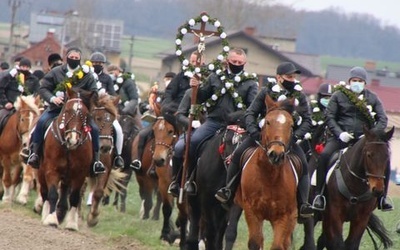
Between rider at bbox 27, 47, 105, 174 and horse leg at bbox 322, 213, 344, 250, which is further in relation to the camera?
rider at bbox 27, 47, 105, 174

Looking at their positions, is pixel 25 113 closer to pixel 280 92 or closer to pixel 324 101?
pixel 324 101

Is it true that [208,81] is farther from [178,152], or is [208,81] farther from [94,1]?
[94,1]

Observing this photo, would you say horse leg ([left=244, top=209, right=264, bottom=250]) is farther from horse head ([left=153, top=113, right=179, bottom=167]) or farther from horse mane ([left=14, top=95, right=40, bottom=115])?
horse mane ([left=14, top=95, right=40, bottom=115])

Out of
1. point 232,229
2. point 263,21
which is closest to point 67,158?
point 232,229

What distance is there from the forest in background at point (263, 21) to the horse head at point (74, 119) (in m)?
78.0

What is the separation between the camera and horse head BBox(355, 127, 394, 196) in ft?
52.3

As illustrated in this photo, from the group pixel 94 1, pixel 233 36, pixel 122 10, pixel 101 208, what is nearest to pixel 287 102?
pixel 101 208

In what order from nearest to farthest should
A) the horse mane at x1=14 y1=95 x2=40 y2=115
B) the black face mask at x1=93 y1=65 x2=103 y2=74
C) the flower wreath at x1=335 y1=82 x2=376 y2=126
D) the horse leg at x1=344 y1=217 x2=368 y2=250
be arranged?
the horse leg at x1=344 y1=217 x2=368 y2=250
the flower wreath at x1=335 y1=82 x2=376 y2=126
the black face mask at x1=93 y1=65 x2=103 y2=74
the horse mane at x1=14 y1=95 x2=40 y2=115

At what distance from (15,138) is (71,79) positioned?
4.74m

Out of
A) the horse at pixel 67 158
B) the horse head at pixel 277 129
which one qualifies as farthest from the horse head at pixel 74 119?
the horse head at pixel 277 129

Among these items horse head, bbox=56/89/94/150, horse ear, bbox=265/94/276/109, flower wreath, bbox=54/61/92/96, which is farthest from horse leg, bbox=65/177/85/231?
horse ear, bbox=265/94/276/109

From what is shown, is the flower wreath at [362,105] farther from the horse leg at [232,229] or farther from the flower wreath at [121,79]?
the flower wreath at [121,79]

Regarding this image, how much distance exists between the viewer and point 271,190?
15.0 metres

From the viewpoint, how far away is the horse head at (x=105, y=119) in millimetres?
20812
